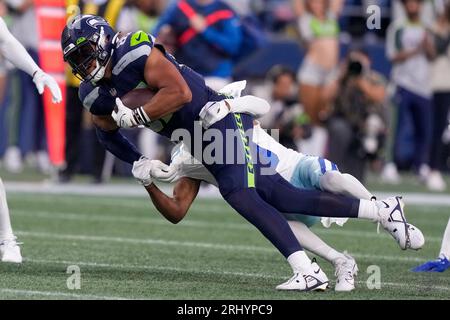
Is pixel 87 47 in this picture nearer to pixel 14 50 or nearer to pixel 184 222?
pixel 14 50

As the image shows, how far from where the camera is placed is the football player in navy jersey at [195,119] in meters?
6.50

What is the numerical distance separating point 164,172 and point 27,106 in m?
9.02

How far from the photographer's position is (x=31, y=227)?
9.63 metres

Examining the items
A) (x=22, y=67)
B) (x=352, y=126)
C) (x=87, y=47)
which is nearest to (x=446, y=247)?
(x=87, y=47)

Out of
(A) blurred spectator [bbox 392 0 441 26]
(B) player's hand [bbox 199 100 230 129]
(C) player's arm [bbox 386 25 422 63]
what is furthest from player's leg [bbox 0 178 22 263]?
(A) blurred spectator [bbox 392 0 441 26]

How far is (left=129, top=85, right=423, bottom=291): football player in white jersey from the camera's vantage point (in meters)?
6.83

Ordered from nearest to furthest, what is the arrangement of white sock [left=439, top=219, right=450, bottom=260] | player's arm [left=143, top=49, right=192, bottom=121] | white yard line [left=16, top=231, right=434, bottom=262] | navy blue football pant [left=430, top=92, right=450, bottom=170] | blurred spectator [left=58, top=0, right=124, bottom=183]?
player's arm [left=143, top=49, right=192, bottom=121] < white sock [left=439, top=219, right=450, bottom=260] < white yard line [left=16, top=231, right=434, bottom=262] < blurred spectator [left=58, top=0, right=124, bottom=183] < navy blue football pant [left=430, top=92, right=450, bottom=170]

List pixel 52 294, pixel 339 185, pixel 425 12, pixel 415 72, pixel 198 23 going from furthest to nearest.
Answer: pixel 425 12
pixel 415 72
pixel 198 23
pixel 339 185
pixel 52 294

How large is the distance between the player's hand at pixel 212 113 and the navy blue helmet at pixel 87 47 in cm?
59

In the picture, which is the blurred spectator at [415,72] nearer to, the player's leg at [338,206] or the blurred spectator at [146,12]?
the blurred spectator at [146,12]

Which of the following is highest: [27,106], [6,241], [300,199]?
[27,106]

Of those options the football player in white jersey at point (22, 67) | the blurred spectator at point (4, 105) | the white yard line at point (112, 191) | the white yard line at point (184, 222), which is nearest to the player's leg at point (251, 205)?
the football player in white jersey at point (22, 67)

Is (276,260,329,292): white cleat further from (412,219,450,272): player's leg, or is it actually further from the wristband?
(412,219,450,272): player's leg

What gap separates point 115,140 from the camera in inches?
280
